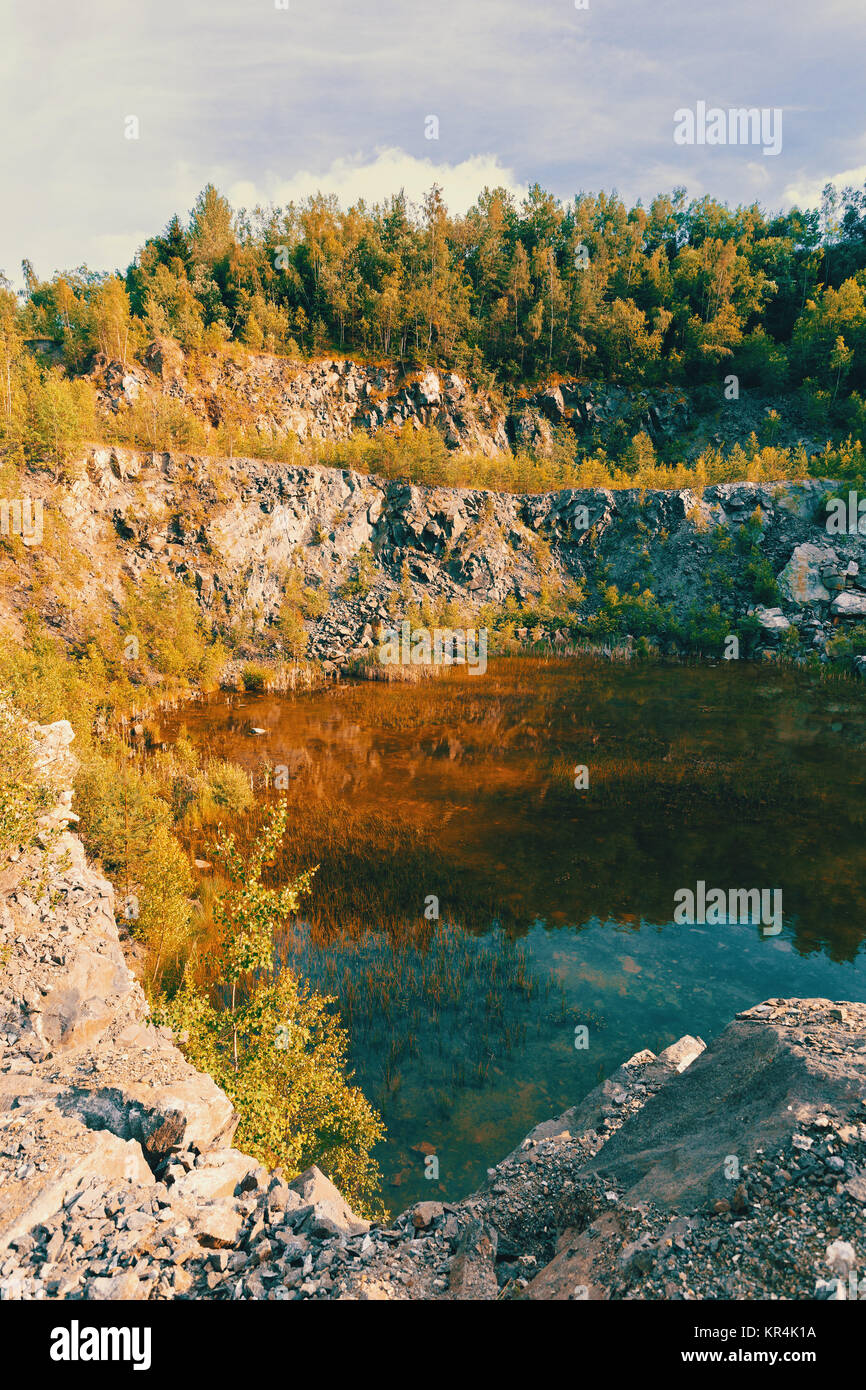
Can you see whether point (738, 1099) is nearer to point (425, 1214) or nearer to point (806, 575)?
point (425, 1214)

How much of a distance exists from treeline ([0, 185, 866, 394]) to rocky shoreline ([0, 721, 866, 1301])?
2440 inches

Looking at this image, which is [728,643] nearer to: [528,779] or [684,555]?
[684,555]

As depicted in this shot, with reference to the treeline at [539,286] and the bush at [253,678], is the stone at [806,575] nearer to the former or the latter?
the treeline at [539,286]

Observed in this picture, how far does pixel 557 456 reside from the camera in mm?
66750

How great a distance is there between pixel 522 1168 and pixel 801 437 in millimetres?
75806

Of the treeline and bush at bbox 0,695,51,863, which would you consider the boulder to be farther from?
the treeline

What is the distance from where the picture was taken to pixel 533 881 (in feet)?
58.4

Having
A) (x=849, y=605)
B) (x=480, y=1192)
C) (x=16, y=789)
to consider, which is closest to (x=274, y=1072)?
(x=480, y=1192)

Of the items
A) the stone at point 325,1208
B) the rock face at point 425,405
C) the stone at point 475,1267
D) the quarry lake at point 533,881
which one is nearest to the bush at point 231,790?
the quarry lake at point 533,881

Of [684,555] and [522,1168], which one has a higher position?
[684,555]

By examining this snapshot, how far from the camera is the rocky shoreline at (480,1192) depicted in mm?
5215

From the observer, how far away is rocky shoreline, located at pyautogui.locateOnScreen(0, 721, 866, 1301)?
521cm

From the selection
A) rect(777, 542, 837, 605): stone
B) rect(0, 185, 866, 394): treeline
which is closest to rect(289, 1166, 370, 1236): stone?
rect(777, 542, 837, 605): stone
